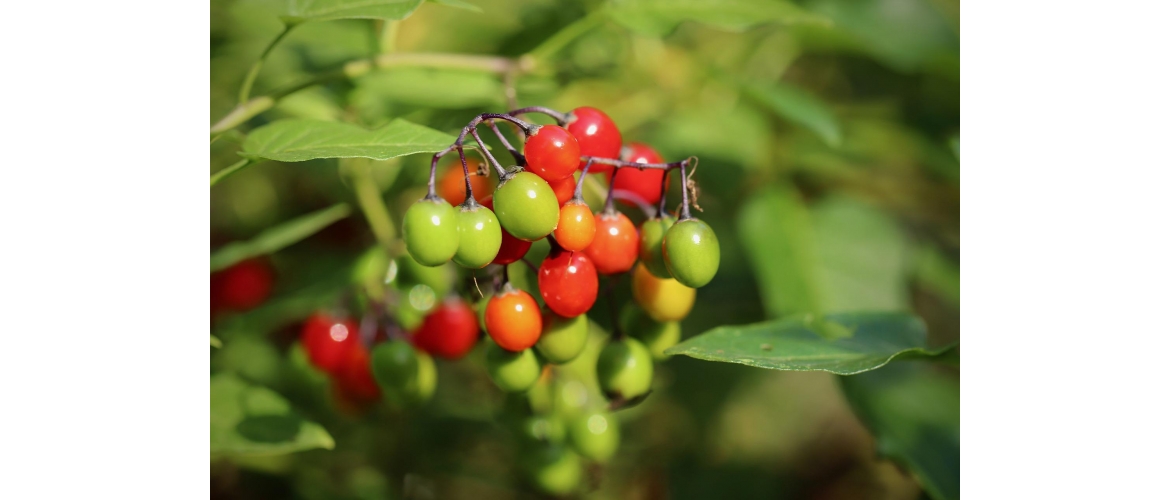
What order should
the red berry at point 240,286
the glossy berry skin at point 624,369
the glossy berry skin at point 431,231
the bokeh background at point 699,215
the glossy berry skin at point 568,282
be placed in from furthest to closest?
the red berry at point 240,286 < the bokeh background at point 699,215 < the glossy berry skin at point 624,369 < the glossy berry skin at point 568,282 < the glossy berry skin at point 431,231

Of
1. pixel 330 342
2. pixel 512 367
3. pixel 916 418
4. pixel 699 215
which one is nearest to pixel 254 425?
pixel 330 342

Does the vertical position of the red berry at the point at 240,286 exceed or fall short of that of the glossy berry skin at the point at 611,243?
it falls short

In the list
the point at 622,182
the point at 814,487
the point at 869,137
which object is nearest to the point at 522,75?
the point at 622,182

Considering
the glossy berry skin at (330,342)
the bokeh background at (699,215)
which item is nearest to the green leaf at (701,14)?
the bokeh background at (699,215)

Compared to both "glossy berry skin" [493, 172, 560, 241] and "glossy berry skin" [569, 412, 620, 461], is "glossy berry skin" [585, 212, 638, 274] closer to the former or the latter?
"glossy berry skin" [493, 172, 560, 241]

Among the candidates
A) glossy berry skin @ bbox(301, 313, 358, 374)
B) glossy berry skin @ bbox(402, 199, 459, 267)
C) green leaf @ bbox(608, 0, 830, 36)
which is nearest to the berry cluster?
glossy berry skin @ bbox(402, 199, 459, 267)

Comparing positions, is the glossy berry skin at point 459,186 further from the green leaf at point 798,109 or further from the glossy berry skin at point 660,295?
the green leaf at point 798,109

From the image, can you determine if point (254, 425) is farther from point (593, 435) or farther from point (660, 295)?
point (660, 295)
